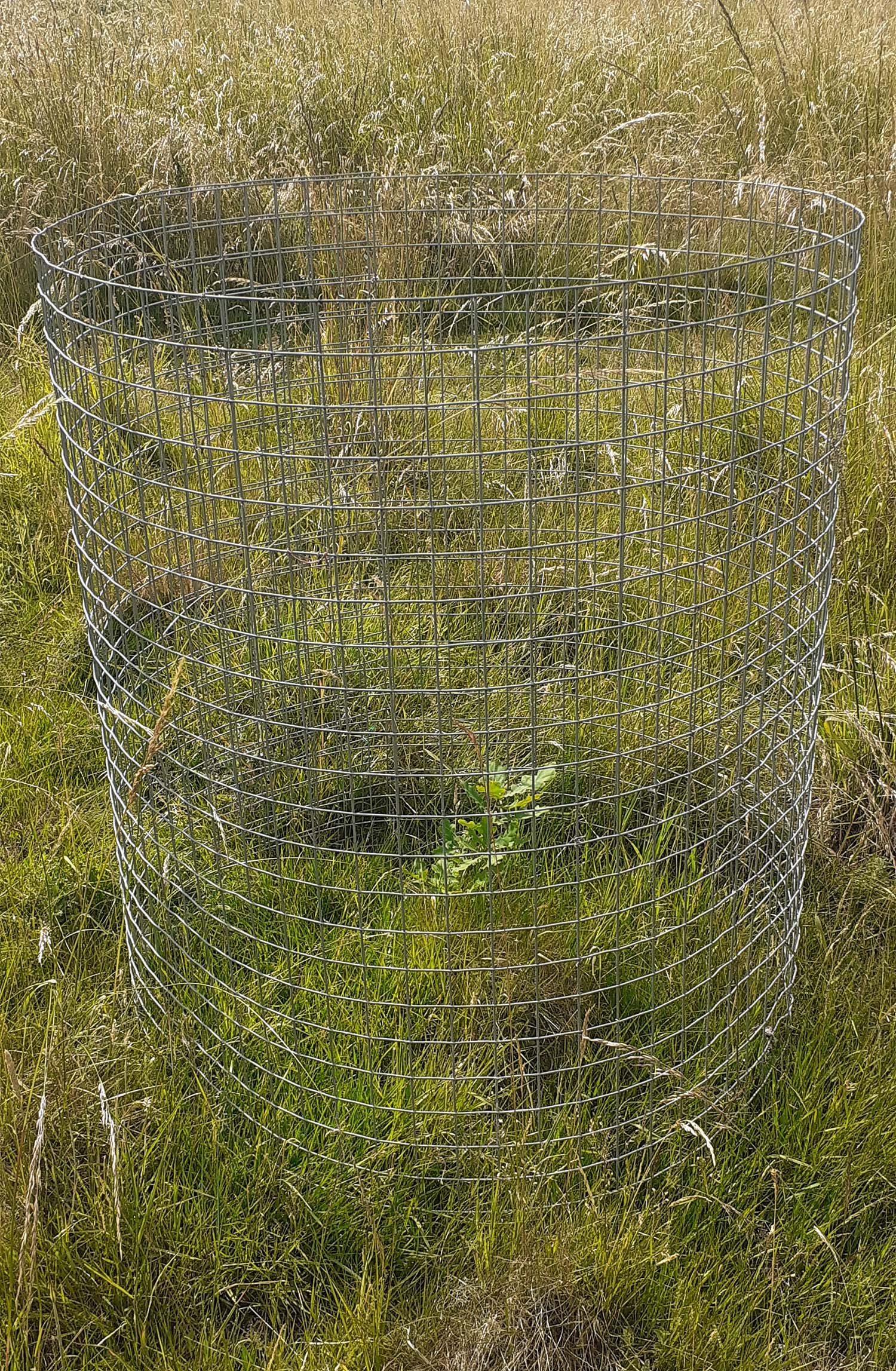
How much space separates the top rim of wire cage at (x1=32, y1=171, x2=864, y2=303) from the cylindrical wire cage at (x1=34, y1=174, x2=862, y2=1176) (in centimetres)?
6

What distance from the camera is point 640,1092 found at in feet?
6.79

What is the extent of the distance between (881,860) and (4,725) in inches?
76.1

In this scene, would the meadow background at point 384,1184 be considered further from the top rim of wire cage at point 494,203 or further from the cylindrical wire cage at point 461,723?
the top rim of wire cage at point 494,203

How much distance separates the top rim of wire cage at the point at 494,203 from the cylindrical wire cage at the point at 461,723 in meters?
0.06

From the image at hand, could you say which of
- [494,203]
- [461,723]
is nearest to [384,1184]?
[461,723]

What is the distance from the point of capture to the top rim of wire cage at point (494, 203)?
2.36m

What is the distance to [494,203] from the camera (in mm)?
4324

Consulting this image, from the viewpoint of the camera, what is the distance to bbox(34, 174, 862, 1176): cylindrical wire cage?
1.90 meters

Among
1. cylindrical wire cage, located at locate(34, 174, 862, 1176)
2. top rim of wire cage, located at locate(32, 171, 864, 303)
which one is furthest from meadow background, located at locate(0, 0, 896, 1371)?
top rim of wire cage, located at locate(32, 171, 864, 303)

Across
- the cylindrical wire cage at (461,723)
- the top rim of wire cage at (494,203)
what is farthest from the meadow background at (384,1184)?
the top rim of wire cage at (494,203)

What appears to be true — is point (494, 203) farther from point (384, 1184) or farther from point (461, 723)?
point (384, 1184)

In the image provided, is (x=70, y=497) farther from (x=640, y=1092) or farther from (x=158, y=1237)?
(x=640, y=1092)

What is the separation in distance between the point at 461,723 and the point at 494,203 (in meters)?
2.85

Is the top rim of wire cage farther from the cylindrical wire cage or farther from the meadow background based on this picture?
the meadow background
